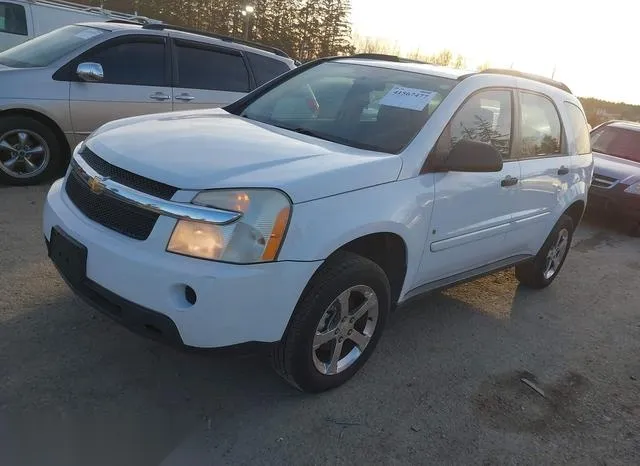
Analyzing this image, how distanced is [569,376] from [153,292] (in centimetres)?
273

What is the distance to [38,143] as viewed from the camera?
19.2ft

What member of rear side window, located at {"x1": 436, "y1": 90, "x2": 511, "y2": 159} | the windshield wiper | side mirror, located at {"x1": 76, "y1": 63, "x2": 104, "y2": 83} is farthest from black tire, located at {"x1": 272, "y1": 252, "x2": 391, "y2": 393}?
side mirror, located at {"x1": 76, "y1": 63, "x2": 104, "y2": 83}

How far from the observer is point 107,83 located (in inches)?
242

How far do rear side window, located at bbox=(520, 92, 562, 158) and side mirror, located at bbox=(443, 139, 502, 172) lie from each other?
3.27 ft

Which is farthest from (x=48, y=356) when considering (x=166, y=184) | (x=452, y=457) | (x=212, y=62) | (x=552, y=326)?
(x=212, y=62)

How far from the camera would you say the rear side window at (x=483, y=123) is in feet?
11.3

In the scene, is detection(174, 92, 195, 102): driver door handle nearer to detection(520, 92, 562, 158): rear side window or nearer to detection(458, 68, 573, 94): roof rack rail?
detection(458, 68, 573, 94): roof rack rail

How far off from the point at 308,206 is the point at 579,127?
3.53m

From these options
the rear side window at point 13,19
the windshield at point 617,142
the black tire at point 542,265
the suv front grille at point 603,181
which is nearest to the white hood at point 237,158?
the black tire at point 542,265

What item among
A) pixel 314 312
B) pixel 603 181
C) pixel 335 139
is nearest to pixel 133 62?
pixel 335 139

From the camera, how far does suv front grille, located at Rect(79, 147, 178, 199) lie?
2514 millimetres

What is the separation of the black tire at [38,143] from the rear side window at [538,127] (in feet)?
15.0

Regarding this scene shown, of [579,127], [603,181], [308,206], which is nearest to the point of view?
[308,206]

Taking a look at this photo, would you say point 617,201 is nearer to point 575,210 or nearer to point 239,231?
point 575,210
